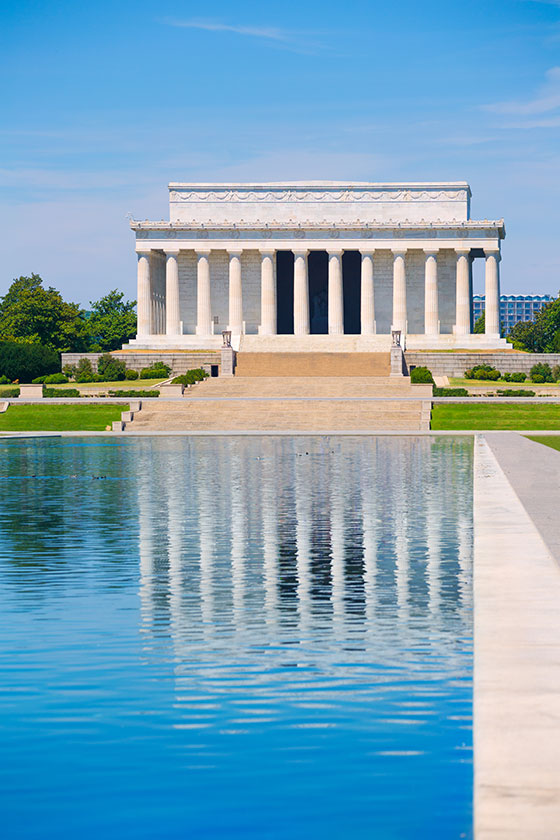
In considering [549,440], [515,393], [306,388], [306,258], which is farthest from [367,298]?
[549,440]

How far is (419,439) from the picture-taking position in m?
52.4

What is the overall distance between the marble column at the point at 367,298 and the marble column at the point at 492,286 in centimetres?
1114

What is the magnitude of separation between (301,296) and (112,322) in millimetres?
52359

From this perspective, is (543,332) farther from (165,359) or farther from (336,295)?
(165,359)

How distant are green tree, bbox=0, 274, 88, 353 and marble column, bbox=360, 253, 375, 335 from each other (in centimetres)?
3089

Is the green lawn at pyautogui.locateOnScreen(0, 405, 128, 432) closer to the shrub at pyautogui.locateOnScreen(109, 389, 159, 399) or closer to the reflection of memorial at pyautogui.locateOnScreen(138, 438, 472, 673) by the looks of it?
the shrub at pyautogui.locateOnScreen(109, 389, 159, 399)

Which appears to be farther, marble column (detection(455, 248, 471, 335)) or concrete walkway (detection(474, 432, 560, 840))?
marble column (detection(455, 248, 471, 335))

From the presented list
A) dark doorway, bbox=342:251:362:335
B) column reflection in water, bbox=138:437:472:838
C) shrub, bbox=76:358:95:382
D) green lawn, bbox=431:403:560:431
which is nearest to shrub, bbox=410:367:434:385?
green lawn, bbox=431:403:560:431

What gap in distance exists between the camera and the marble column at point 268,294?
373ft

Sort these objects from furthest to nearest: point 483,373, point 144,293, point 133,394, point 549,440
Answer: point 144,293
point 483,373
point 133,394
point 549,440

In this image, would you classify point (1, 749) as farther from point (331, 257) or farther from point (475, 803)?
point (331, 257)

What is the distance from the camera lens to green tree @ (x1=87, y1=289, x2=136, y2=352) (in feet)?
509

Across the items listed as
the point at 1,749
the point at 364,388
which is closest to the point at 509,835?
the point at 1,749

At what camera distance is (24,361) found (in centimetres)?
9462
